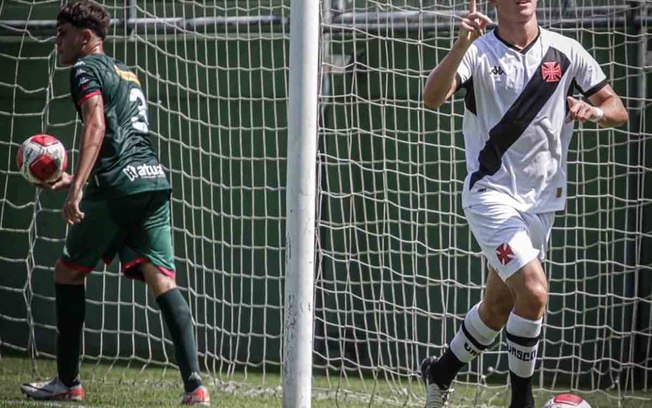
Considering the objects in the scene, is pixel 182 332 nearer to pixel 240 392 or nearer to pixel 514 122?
pixel 240 392

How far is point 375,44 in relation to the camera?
8.42 m

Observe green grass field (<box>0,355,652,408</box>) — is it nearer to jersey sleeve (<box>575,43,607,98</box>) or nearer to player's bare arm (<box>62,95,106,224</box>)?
player's bare arm (<box>62,95,106,224</box>)

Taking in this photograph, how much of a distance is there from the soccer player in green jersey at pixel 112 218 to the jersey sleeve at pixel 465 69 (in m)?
1.99

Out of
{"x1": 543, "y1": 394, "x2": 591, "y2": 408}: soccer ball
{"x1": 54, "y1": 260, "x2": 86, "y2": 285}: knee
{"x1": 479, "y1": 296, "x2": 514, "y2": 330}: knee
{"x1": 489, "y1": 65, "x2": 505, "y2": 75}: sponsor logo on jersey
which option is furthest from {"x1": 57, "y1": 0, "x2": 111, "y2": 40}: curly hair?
{"x1": 543, "y1": 394, "x2": 591, "y2": 408}: soccer ball

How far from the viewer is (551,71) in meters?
5.52

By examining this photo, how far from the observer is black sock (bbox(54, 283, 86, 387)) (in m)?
6.59

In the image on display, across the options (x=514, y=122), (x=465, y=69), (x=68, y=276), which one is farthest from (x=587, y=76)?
(x=68, y=276)

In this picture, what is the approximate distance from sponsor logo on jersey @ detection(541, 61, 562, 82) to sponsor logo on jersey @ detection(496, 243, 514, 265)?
82 cm

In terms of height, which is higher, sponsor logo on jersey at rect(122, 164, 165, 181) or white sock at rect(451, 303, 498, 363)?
sponsor logo on jersey at rect(122, 164, 165, 181)

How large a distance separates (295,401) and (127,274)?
1.78m

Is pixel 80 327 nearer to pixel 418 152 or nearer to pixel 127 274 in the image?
pixel 127 274

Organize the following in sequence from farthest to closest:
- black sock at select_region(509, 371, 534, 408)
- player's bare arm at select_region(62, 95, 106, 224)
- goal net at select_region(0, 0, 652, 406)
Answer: goal net at select_region(0, 0, 652, 406) < player's bare arm at select_region(62, 95, 106, 224) < black sock at select_region(509, 371, 534, 408)

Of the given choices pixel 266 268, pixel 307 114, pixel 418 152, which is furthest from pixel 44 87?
pixel 307 114

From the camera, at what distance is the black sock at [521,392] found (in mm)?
5430
